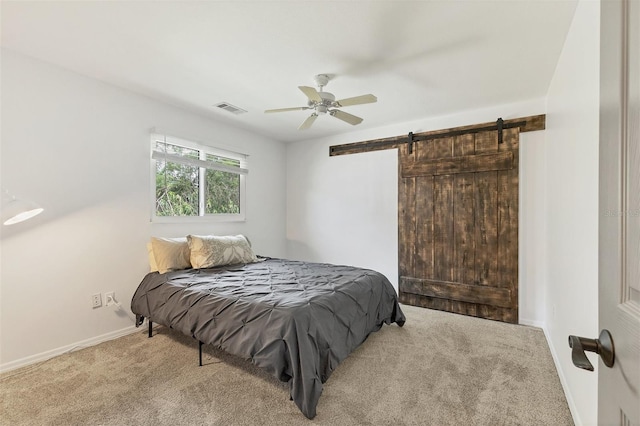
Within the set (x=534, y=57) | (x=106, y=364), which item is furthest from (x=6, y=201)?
(x=534, y=57)

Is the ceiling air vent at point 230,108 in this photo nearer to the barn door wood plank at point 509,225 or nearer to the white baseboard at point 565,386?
the barn door wood plank at point 509,225

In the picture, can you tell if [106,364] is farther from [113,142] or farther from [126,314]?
[113,142]

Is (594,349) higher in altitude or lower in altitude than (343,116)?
lower

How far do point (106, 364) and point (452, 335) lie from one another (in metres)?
3.06

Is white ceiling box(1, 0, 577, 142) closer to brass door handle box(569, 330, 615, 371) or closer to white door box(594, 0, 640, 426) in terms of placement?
white door box(594, 0, 640, 426)

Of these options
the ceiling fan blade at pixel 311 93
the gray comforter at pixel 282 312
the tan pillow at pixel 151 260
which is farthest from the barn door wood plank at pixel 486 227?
the tan pillow at pixel 151 260

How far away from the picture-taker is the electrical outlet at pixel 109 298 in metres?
2.76

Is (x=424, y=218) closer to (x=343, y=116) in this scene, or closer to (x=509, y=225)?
(x=509, y=225)

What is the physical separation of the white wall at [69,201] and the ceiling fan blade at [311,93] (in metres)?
1.91

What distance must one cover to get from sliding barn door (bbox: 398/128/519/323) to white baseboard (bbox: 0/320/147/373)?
324 cm

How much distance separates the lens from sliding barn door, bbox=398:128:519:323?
3271mm

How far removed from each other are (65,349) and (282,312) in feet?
7.01

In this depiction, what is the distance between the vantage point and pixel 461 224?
3518mm

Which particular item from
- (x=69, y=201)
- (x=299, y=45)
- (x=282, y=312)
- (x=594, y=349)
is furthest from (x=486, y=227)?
(x=69, y=201)
